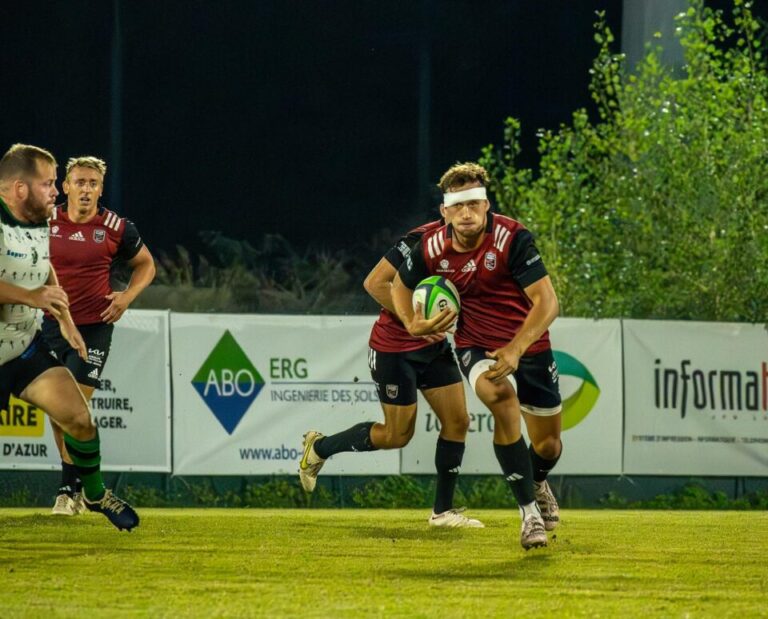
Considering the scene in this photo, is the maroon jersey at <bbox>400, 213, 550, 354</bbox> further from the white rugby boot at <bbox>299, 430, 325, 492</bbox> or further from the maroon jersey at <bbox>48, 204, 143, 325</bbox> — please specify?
the maroon jersey at <bbox>48, 204, 143, 325</bbox>

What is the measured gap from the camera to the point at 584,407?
13.8m

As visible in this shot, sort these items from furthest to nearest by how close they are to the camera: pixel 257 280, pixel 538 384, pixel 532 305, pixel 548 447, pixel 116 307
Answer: pixel 257 280
pixel 116 307
pixel 548 447
pixel 538 384
pixel 532 305

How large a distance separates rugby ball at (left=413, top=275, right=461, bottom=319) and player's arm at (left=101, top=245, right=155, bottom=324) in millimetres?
2794

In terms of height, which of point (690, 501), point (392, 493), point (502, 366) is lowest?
point (690, 501)

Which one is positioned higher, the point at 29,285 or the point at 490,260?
the point at 490,260

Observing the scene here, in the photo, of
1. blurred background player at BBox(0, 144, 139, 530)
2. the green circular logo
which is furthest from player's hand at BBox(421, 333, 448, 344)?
the green circular logo

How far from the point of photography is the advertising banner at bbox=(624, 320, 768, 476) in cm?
1391

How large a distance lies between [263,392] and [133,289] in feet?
8.82

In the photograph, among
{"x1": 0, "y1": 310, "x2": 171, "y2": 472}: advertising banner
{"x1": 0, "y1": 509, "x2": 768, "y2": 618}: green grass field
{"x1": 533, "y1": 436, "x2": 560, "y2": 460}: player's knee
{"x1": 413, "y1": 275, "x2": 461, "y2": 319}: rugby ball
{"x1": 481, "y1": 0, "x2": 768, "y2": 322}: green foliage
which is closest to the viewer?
{"x1": 0, "y1": 509, "x2": 768, "y2": 618}: green grass field

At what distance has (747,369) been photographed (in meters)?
14.1

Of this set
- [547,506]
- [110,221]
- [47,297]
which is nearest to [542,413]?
[547,506]

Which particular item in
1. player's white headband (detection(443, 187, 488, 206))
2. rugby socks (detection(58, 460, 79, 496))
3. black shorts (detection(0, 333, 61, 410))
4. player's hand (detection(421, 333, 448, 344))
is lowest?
rugby socks (detection(58, 460, 79, 496))

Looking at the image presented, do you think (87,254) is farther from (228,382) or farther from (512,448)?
(512,448)

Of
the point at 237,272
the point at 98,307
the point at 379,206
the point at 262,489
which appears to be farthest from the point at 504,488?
the point at 379,206
